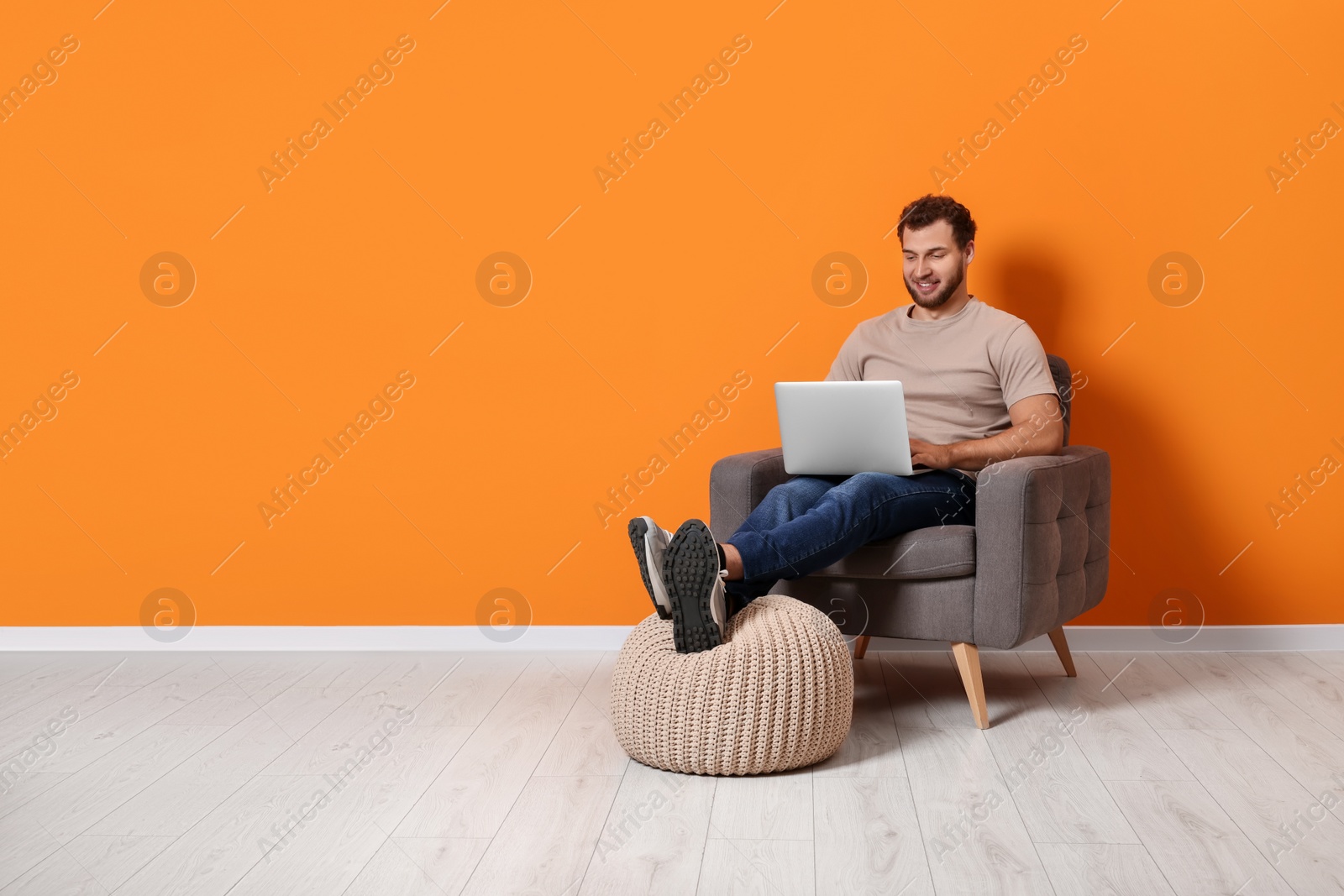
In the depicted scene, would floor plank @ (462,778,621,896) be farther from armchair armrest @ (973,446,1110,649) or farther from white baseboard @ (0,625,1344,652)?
white baseboard @ (0,625,1344,652)

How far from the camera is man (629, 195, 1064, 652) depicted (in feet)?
7.11

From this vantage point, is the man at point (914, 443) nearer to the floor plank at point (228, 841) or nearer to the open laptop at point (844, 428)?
the open laptop at point (844, 428)

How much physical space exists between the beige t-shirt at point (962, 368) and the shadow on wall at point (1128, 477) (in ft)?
1.21

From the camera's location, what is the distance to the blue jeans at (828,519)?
7.64 feet

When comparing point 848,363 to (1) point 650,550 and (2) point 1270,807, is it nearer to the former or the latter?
(1) point 650,550

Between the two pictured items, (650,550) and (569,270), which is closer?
(650,550)

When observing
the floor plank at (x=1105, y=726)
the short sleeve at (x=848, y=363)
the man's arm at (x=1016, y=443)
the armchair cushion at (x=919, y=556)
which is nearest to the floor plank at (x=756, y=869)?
the floor plank at (x=1105, y=726)

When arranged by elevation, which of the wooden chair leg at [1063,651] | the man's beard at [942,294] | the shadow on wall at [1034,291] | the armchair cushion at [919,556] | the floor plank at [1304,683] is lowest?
the floor plank at [1304,683]

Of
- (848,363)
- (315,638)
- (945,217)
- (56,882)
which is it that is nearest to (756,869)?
(56,882)

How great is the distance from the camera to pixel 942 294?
277cm

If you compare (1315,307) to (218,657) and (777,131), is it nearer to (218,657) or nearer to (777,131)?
(777,131)

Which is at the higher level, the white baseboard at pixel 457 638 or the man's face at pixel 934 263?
the man's face at pixel 934 263

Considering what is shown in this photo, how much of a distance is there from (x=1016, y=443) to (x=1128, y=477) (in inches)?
27.9

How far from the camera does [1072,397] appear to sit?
10.3 ft
